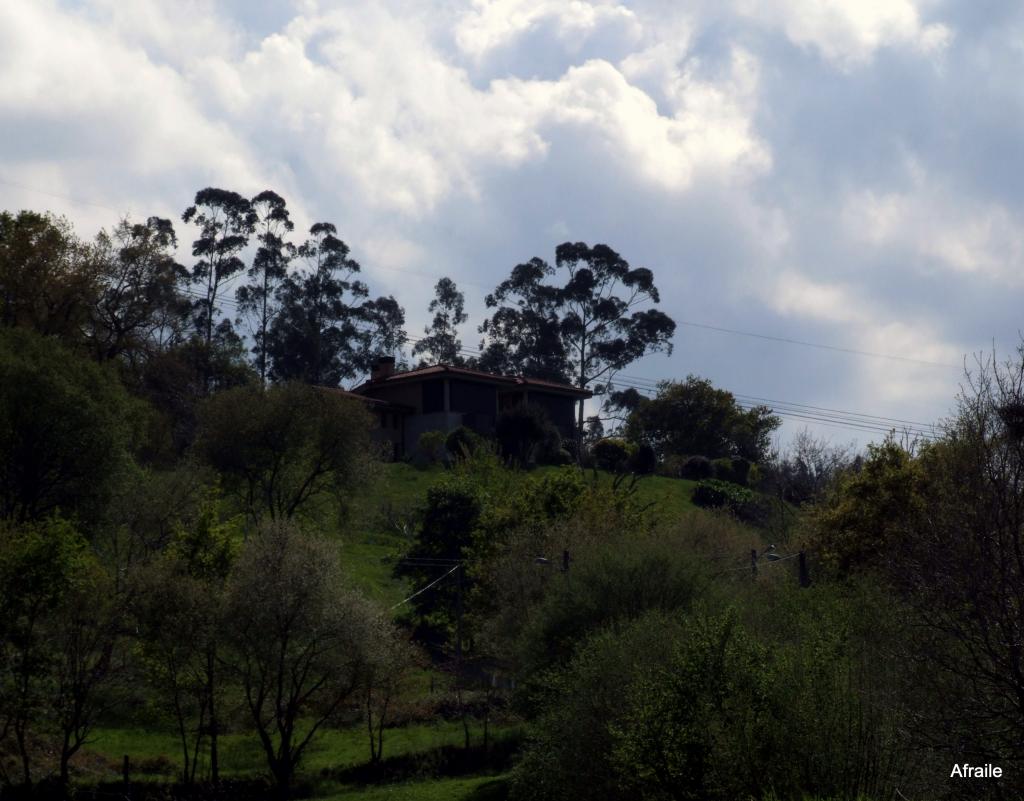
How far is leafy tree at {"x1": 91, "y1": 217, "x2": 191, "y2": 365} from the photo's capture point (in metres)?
50.1

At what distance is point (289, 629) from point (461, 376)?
41941mm

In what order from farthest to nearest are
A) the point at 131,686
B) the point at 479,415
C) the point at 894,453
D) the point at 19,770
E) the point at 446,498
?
the point at 479,415
the point at 446,498
the point at 894,453
the point at 131,686
the point at 19,770

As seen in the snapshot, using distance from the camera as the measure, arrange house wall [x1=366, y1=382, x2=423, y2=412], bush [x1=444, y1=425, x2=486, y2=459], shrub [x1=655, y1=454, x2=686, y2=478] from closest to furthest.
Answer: bush [x1=444, y1=425, x2=486, y2=459], house wall [x1=366, y1=382, x2=423, y2=412], shrub [x1=655, y1=454, x2=686, y2=478]

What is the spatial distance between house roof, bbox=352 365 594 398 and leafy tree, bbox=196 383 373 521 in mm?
24945

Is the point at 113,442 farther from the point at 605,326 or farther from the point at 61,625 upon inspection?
the point at 605,326

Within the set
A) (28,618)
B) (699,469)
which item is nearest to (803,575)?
(28,618)

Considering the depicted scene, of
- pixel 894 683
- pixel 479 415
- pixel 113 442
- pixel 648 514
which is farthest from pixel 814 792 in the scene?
pixel 479 415

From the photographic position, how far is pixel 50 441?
34.2 m

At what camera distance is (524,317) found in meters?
83.2

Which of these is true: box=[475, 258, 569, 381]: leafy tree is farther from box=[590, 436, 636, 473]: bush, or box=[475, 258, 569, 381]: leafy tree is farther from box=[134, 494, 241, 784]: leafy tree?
box=[134, 494, 241, 784]: leafy tree

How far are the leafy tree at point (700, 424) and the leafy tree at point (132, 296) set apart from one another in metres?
37.6

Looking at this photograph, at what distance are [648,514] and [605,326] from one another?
3992 centimetres

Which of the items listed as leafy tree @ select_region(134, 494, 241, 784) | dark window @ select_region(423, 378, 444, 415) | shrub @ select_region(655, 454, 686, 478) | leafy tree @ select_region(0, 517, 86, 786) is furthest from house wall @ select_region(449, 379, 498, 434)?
leafy tree @ select_region(0, 517, 86, 786)

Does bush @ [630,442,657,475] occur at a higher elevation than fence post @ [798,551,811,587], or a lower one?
higher
